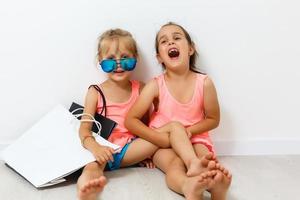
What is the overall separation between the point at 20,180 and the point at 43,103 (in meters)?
0.30

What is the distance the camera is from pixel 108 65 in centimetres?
129

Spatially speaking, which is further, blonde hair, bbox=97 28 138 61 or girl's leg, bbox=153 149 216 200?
blonde hair, bbox=97 28 138 61

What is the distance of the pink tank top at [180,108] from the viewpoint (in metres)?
1.30

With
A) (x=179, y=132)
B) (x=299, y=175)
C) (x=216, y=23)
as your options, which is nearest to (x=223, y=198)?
(x=179, y=132)

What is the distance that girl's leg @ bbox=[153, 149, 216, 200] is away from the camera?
957 mm

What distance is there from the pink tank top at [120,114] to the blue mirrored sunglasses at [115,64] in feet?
0.30

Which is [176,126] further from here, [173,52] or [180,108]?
[173,52]

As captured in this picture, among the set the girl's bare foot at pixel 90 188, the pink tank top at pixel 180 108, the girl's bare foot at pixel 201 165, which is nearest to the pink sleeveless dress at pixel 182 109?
the pink tank top at pixel 180 108

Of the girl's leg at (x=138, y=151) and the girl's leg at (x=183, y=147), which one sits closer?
the girl's leg at (x=183, y=147)

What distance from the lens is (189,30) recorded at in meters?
1.37

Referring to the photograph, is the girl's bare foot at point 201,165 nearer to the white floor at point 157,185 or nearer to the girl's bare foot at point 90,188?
the white floor at point 157,185

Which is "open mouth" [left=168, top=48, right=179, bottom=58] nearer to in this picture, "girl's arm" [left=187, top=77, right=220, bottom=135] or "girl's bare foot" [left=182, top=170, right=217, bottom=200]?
"girl's arm" [left=187, top=77, right=220, bottom=135]

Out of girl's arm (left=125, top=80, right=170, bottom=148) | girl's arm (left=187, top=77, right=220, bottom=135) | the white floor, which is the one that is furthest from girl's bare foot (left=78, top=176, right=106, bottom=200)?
girl's arm (left=187, top=77, right=220, bottom=135)

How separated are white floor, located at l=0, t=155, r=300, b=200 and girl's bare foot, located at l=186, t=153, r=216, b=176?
87 mm
